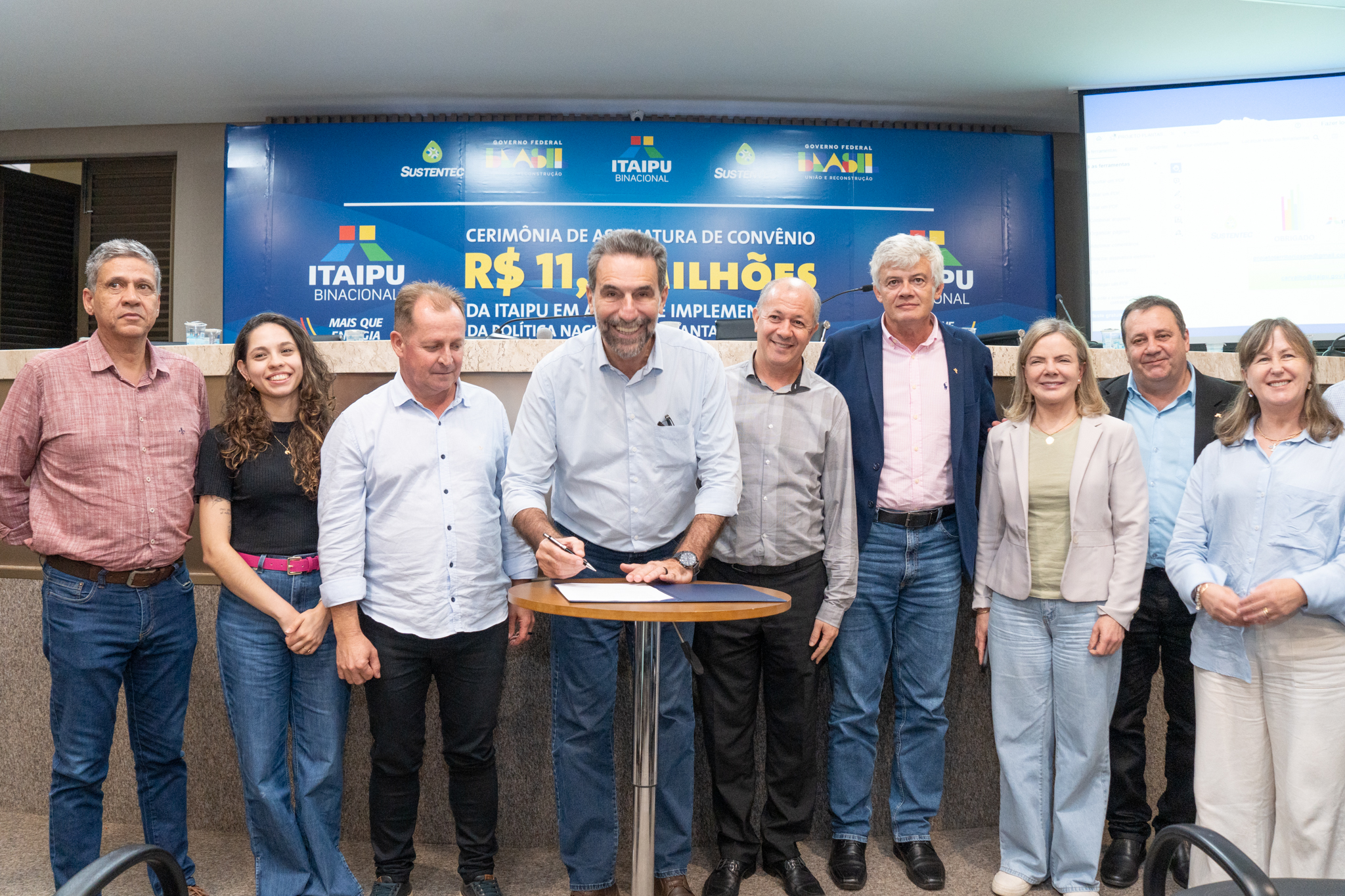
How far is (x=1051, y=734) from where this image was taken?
2.39 meters

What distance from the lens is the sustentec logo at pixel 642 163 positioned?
5949 millimetres

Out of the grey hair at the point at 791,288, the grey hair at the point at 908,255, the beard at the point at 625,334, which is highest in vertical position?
the grey hair at the point at 908,255

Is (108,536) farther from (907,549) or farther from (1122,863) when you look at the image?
(1122,863)

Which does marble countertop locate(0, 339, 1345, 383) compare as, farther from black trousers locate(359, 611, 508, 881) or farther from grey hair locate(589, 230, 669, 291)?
black trousers locate(359, 611, 508, 881)

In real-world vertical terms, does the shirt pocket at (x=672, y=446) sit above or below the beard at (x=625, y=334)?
below

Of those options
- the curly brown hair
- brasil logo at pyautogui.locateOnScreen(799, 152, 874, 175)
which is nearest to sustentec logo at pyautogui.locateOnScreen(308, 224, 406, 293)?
brasil logo at pyautogui.locateOnScreen(799, 152, 874, 175)

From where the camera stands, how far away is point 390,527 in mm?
2189

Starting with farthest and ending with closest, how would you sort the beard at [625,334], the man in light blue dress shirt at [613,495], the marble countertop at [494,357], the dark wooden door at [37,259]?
1. the dark wooden door at [37,259]
2. the marble countertop at [494,357]
3. the man in light blue dress shirt at [613,495]
4. the beard at [625,334]

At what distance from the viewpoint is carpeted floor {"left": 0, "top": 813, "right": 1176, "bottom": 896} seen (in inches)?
96.0

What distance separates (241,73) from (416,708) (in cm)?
496

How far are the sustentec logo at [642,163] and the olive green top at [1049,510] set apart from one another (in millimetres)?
4094

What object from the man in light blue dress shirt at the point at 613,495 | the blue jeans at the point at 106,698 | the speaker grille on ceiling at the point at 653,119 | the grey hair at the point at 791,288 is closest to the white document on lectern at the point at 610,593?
the man in light blue dress shirt at the point at 613,495

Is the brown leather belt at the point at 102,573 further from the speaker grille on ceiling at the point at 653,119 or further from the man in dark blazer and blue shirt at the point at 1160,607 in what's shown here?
the speaker grille on ceiling at the point at 653,119

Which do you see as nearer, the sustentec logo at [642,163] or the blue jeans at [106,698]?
the blue jeans at [106,698]
